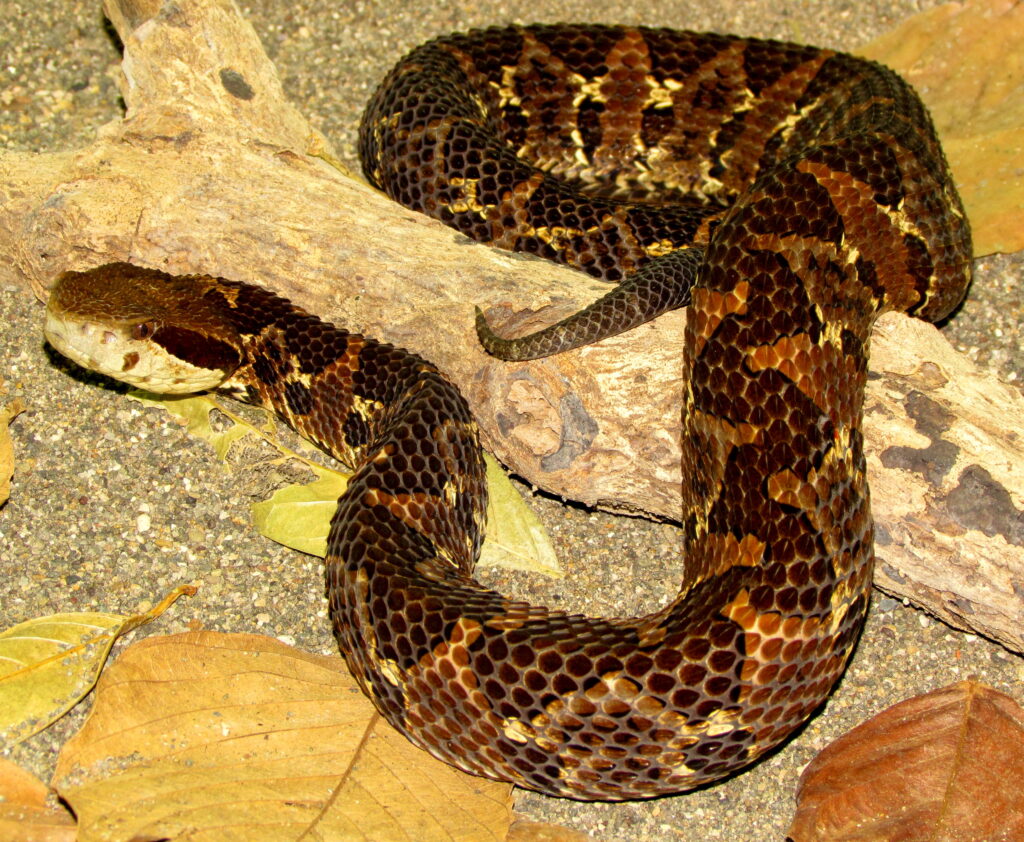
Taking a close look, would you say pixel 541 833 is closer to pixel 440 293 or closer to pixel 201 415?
pixel 440 293

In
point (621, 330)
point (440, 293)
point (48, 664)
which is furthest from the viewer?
point (440, 293)

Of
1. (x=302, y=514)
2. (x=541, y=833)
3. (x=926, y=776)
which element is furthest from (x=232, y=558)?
(x=926, y=776)

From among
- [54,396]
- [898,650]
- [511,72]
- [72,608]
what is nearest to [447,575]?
[72,608]

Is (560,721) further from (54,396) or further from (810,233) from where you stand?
(54,396)

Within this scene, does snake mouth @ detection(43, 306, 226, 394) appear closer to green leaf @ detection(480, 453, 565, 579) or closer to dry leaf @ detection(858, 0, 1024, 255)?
green leaf @ detection(480, 453, 565, 579)

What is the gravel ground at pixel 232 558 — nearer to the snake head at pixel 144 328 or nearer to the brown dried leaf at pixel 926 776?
the brown dried leaf at pixel 926 776

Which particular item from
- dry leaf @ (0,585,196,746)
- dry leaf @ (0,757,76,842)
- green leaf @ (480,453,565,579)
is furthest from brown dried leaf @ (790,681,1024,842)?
dry leaf @ (0,585,196,746)
